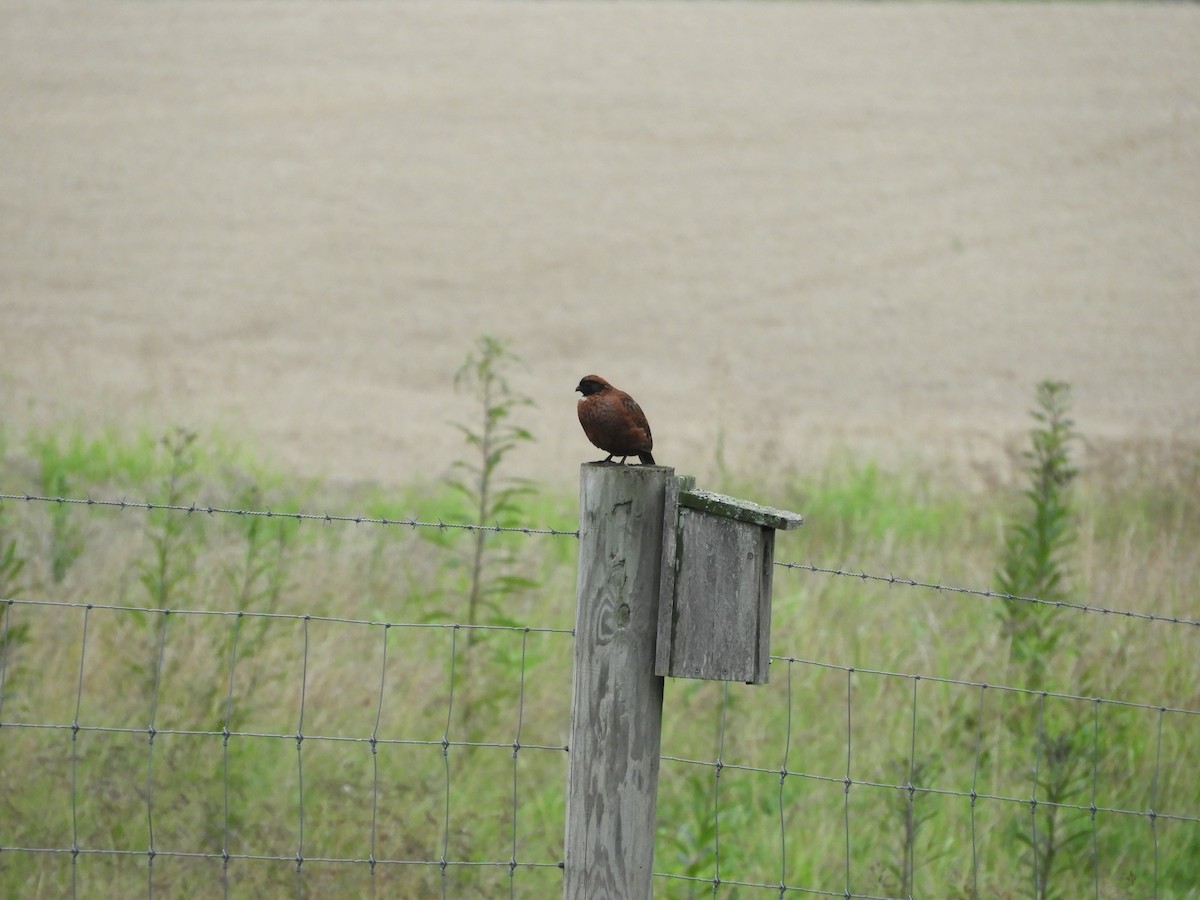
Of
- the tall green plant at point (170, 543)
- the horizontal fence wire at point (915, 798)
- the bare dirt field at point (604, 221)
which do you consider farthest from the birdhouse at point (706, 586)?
the bare dirt field at point (604, 221)

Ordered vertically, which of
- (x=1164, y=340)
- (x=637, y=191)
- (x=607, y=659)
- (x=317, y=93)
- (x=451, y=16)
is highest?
(x=451, y=16)

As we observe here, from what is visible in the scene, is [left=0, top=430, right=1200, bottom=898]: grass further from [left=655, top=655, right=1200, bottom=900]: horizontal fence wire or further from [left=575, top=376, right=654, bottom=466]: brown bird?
[left=575, top=376, right=654, bottom=466]: brown bird

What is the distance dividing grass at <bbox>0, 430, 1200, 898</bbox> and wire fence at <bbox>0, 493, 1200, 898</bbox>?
15mm

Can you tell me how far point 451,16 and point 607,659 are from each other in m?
28.8

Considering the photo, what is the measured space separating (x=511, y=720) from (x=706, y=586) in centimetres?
282

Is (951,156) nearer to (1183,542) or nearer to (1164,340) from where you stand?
(1164,340)

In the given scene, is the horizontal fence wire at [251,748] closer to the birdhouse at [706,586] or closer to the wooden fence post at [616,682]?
the wooden fence post at [616,682]

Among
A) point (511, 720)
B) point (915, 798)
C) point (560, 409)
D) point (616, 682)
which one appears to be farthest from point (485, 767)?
point (560, 409)

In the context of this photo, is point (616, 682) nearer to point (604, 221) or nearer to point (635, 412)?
point (635, 412)

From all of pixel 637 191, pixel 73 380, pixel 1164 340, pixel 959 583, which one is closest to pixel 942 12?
pixel 637 191

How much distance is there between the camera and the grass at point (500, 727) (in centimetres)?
404

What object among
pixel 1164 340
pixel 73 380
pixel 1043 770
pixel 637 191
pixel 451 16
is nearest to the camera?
pixel 1043 770

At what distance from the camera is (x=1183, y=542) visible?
7.11m

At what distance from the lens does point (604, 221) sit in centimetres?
2112
